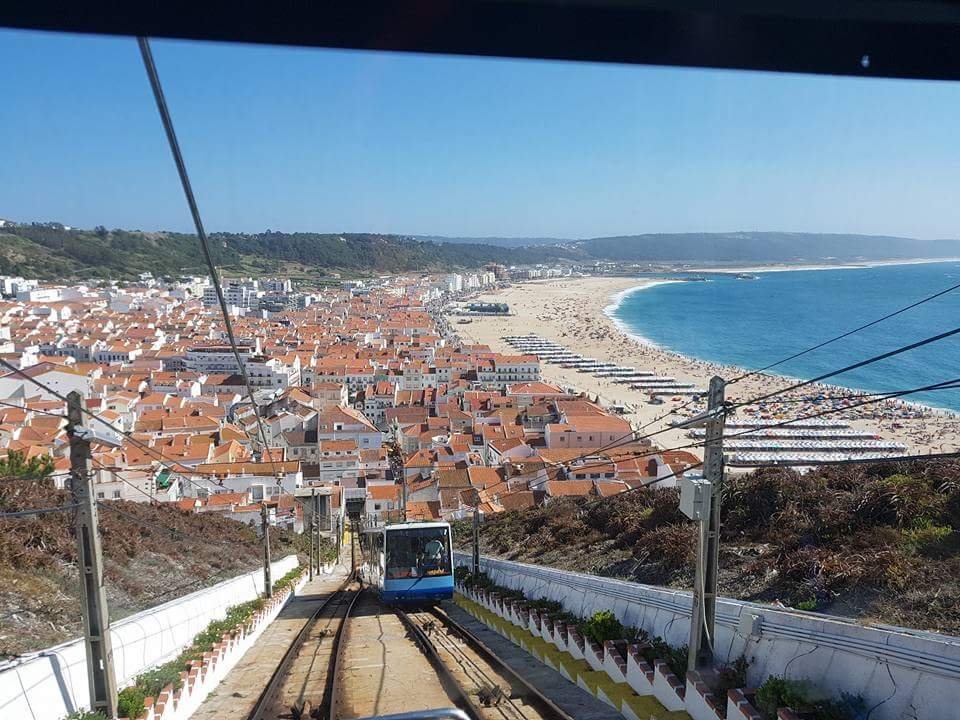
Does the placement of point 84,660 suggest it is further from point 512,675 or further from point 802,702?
point 802,702

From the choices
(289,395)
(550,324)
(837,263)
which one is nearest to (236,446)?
(289,395)

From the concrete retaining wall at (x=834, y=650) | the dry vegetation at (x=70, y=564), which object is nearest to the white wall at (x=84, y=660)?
the dry vegetation at (x=70, y=564)

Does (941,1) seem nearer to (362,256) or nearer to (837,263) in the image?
(362,256)

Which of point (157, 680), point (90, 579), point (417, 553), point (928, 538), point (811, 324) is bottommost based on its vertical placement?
point (811, 324)

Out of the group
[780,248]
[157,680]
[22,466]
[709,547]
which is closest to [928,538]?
[709,547]

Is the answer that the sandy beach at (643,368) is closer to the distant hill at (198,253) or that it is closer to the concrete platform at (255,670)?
the concrete platform at (255,670)
